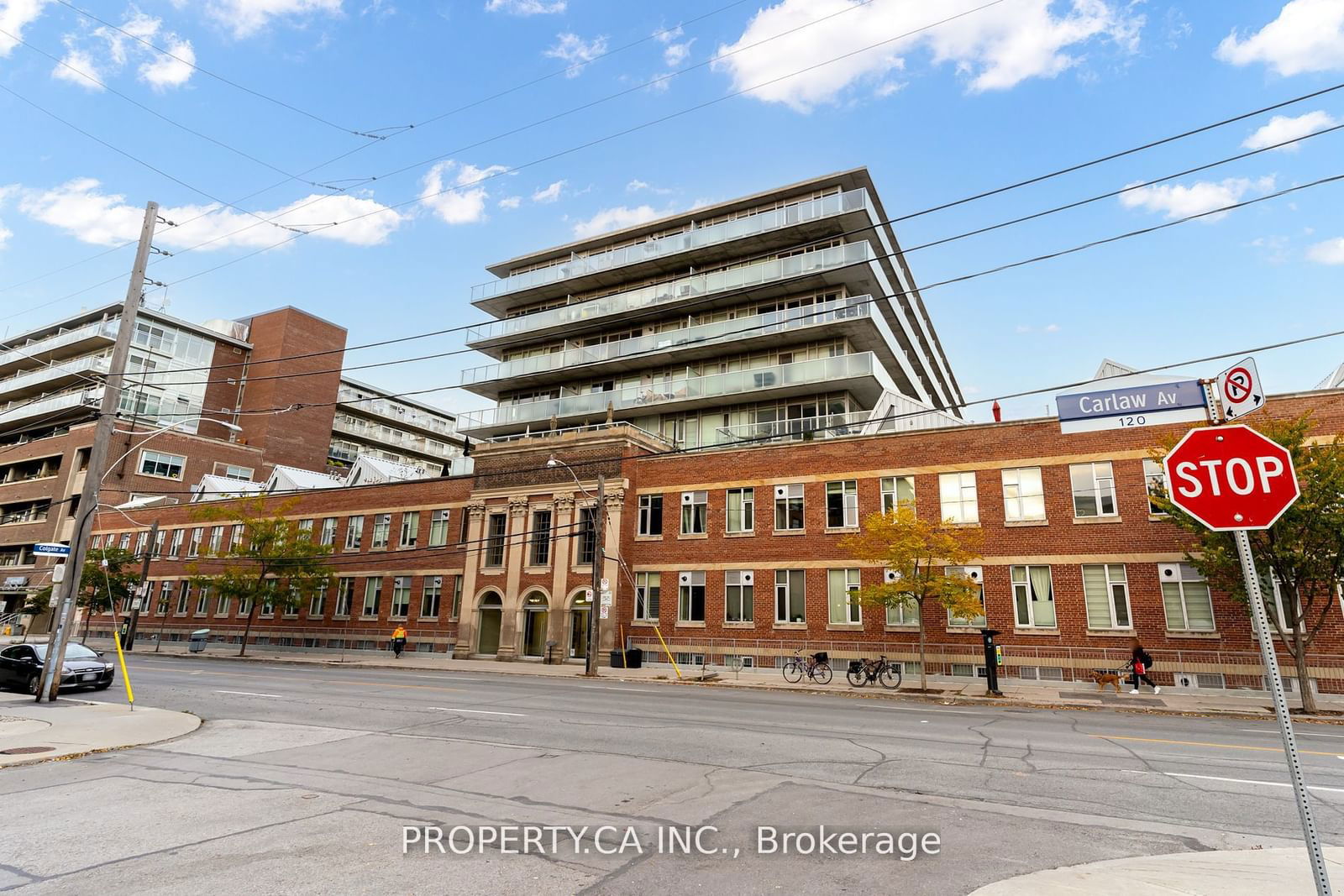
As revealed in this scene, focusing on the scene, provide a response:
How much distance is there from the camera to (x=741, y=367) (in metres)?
39.8

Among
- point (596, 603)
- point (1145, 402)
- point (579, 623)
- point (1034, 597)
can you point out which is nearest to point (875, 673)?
point (1034, 597)

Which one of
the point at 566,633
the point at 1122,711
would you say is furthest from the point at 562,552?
the point at 1122,711

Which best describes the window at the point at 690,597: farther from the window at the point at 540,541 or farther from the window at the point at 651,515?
the window at the point at 540,541

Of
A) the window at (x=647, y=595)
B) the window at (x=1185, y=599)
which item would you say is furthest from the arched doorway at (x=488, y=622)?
the window at (x=1185, y=599)

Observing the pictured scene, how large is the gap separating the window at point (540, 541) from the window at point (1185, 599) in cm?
2509

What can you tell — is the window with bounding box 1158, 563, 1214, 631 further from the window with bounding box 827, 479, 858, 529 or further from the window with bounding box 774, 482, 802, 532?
the window with bounding box 774, 482, 802, 532

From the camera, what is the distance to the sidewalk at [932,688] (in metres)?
18.7

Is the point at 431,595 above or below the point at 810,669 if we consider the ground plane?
above

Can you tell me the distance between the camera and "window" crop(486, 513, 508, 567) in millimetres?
36594

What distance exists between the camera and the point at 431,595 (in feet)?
129

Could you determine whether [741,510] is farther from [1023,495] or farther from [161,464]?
[161,464]

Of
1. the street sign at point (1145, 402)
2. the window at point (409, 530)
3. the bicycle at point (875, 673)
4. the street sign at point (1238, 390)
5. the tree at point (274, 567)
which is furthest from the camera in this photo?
the window at point (409, 530)

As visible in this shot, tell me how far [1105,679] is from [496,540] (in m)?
27.0

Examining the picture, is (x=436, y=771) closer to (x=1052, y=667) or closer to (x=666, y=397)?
(x=1052, y=667)
